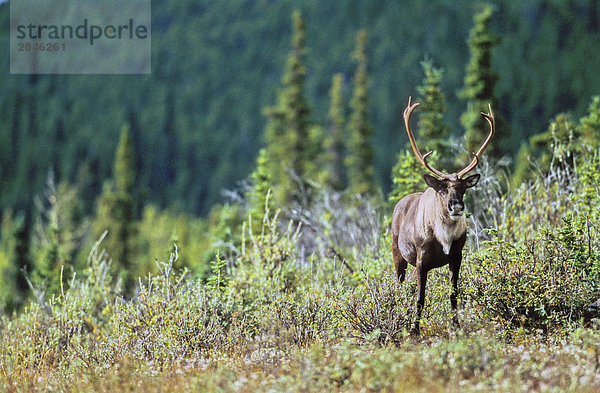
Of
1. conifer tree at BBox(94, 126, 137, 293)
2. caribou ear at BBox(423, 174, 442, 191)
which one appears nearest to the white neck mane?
caribou ear at BBox(423, 174, 442, 191)

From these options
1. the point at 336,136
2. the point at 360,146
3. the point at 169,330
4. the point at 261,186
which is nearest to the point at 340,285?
the point at 169,330

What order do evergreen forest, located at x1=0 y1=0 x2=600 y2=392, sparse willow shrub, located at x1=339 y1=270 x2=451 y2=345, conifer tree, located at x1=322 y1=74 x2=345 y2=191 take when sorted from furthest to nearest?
1. conifer tree, located at x1=322 y1=74 x2=345 y2=191
2. sparse willow shrub, located at x1=339 y1=270 x2=451 y2=345
3. evergreen forest, located at x1=0 y1=0 x2=600 y2=392

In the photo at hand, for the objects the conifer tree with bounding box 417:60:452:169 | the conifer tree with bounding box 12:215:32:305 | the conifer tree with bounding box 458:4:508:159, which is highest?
the conifer tree with bounding box 458:4:508:159

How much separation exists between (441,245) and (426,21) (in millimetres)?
193715

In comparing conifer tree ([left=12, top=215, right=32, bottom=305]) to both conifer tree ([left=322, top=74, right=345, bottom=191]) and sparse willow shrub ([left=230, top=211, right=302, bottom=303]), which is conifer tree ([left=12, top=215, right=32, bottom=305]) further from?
sparse willow shrub ([left=230, top=211, right=302, bottom=303])

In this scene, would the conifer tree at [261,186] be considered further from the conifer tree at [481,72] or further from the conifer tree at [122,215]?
the conifer tree at [122,215]

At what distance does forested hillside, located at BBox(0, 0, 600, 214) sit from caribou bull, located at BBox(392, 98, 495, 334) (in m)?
121

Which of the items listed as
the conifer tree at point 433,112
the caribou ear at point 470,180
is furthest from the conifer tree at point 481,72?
the caribou ear at point 470,180

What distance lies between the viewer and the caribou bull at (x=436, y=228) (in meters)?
8.12

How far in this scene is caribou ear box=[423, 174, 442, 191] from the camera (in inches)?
318

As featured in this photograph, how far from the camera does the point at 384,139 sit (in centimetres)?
14762

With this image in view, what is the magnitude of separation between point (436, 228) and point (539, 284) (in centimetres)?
195

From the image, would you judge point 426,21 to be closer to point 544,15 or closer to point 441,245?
point 544,15

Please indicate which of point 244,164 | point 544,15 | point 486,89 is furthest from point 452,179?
point 544,15
